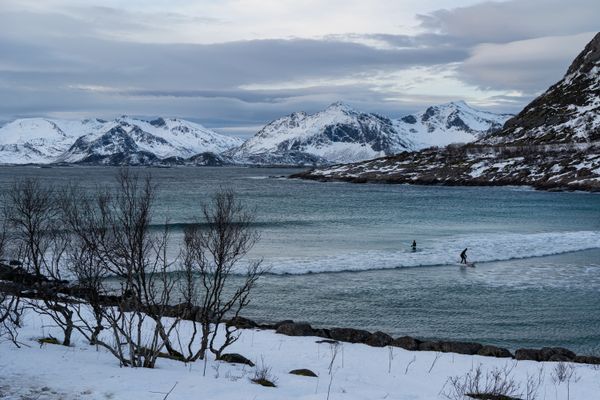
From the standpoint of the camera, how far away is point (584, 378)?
15.7 meters

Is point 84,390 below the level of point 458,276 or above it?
above

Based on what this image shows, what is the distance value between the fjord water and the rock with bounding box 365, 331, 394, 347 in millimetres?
2920

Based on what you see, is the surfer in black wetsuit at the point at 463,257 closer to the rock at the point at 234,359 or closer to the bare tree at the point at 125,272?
the bare tree at the point at 125,272

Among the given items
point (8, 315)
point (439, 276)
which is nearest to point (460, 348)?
point (8, 315)

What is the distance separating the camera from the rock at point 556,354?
1914cm

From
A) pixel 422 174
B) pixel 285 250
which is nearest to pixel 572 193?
pixel 422 174

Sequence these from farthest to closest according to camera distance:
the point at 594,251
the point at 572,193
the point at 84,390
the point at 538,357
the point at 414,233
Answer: the point at 572,193 → the point at 414,233 → the point at 594,251 → the point at 538,357 → the point at 84,390

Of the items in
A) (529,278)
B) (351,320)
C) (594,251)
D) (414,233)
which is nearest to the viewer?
(351,320)

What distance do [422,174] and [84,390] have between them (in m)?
161

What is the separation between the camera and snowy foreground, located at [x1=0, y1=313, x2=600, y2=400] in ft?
35.1

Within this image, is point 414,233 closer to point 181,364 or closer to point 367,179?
point 181,364

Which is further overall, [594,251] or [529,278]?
[594,251]

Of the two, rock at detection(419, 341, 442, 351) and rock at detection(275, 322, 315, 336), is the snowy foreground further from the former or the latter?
rock at detection(419, 341, 442, 351)

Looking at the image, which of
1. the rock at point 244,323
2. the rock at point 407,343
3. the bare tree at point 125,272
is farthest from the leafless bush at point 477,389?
the rock at point 244,323
